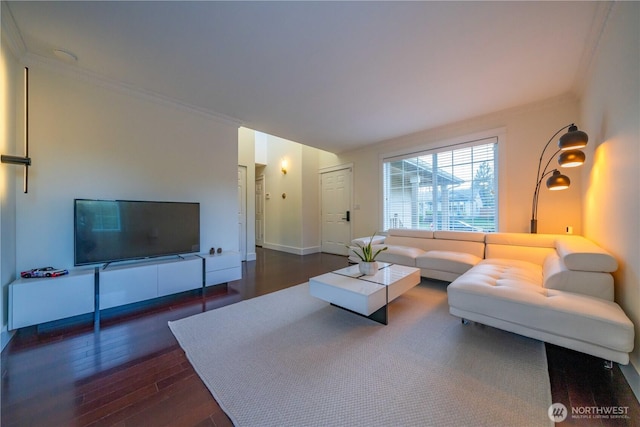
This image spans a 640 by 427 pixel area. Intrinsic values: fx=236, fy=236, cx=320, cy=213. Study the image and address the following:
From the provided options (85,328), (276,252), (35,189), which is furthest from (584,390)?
(276,252)

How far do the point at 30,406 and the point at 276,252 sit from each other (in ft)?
16.1

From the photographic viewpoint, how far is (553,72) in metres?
2.62

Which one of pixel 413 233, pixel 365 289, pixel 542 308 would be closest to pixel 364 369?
pixel 365 289

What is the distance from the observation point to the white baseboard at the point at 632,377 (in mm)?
1380

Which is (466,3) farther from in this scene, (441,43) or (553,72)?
(553,72)

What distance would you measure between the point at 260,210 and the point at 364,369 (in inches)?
234

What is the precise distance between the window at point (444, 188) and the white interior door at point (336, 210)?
1019 millimetres

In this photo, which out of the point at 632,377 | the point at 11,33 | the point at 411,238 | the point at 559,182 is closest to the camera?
the point at 632,377

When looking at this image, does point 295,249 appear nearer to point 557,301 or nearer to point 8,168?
point 8,168

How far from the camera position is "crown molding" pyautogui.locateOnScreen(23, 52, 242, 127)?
2385mm

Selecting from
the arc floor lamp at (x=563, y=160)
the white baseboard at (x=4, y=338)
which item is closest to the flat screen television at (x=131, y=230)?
the white baseboard at (x=4, y=338)

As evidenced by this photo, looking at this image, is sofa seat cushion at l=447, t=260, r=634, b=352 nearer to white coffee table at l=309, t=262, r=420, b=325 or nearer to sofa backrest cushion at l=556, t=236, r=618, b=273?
sofa backrest cushion at l=556, t=236, r=618, b=273

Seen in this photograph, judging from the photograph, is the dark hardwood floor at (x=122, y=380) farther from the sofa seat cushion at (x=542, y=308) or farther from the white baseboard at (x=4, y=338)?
the sofa seat cushion at (x=542, y=308)

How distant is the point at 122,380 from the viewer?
5.06ft
